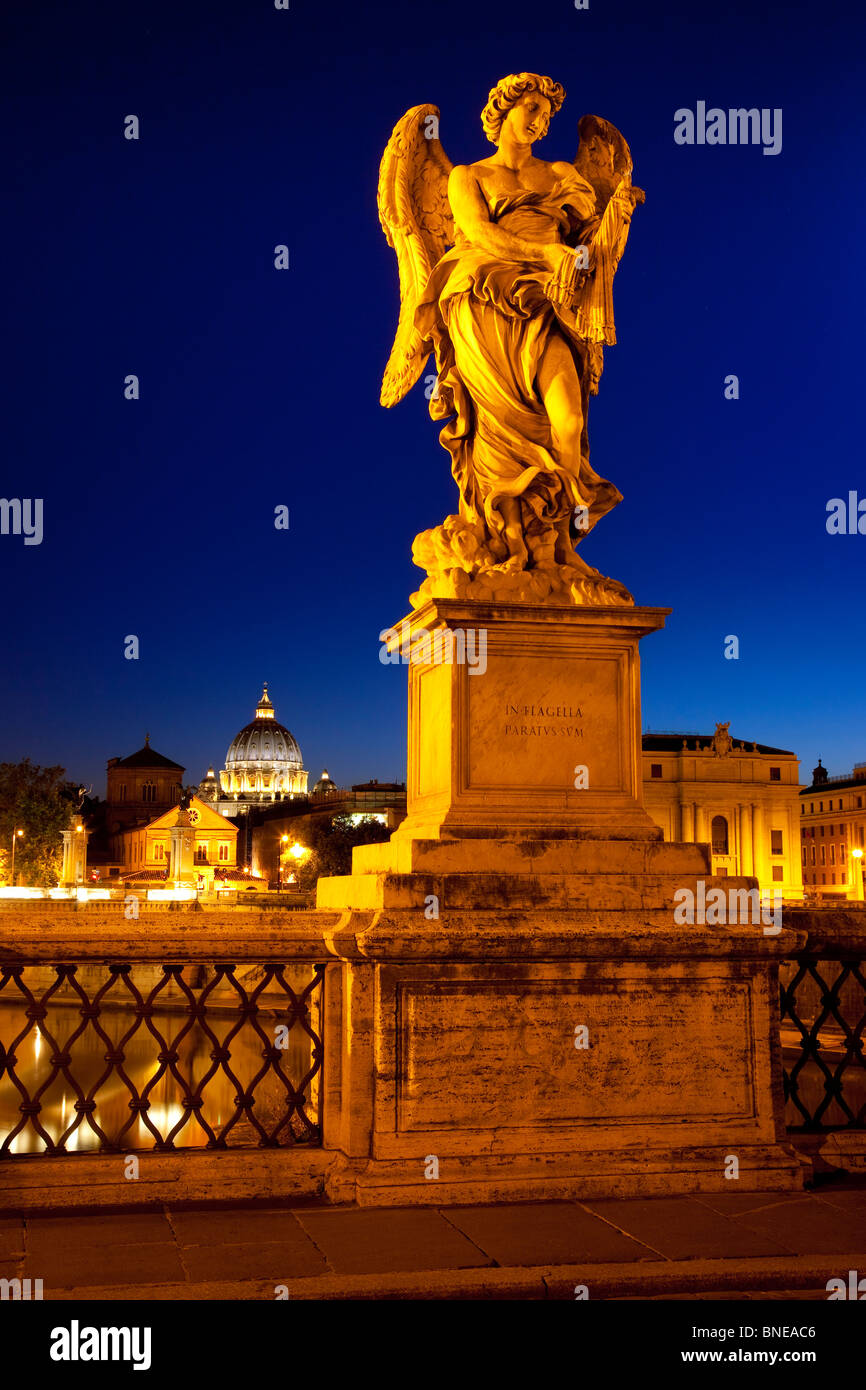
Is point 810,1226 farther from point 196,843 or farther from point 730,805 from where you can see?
point 196,843

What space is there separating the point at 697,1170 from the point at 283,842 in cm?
10978

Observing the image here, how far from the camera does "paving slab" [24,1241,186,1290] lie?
459 cm

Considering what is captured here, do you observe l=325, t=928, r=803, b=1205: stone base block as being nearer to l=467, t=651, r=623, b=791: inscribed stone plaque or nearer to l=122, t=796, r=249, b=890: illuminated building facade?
l=467, t=651, r=623, b=791: inscribed stone plaque

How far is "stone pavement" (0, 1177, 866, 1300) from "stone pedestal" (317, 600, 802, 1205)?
0.24m

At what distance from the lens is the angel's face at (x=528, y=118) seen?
7.11 meters

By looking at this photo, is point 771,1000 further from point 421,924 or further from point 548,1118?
point 421,924

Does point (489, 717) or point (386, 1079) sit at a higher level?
point (489, 717)

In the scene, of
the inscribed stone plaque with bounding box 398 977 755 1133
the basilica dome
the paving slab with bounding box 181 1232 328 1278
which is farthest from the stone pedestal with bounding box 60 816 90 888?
the basilica dome

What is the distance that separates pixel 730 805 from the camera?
111m

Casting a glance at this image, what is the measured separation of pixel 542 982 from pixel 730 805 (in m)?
108

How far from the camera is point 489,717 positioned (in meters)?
6.54

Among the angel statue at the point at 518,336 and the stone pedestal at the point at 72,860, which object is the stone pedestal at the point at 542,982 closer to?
the angel statue at the point at 518,336

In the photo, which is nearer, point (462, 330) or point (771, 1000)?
point (771, 1000)

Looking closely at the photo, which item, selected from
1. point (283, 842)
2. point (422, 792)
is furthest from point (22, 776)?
point (422, 792)
